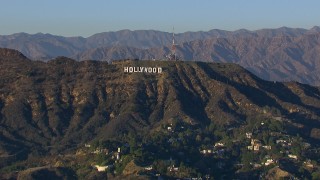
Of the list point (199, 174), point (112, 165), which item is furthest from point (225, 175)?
point (112, 165)

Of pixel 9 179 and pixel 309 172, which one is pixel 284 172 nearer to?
pixel 309 172

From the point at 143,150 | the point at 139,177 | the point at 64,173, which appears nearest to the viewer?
the point at 139,177

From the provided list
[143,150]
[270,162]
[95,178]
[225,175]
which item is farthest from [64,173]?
[270,162]

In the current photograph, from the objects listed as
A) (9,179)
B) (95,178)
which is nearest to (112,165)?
(95,178)

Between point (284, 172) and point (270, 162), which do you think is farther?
point (270, 162)

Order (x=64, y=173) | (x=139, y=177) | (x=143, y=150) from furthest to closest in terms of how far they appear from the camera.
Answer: (x=143, y=150), (x=64, y=173), (x=139, y=177)

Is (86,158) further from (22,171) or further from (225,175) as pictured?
(225,175)

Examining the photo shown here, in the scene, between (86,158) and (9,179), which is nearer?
(9,179)

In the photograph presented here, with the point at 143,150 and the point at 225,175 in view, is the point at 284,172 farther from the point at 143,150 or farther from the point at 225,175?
the point at 143,150
